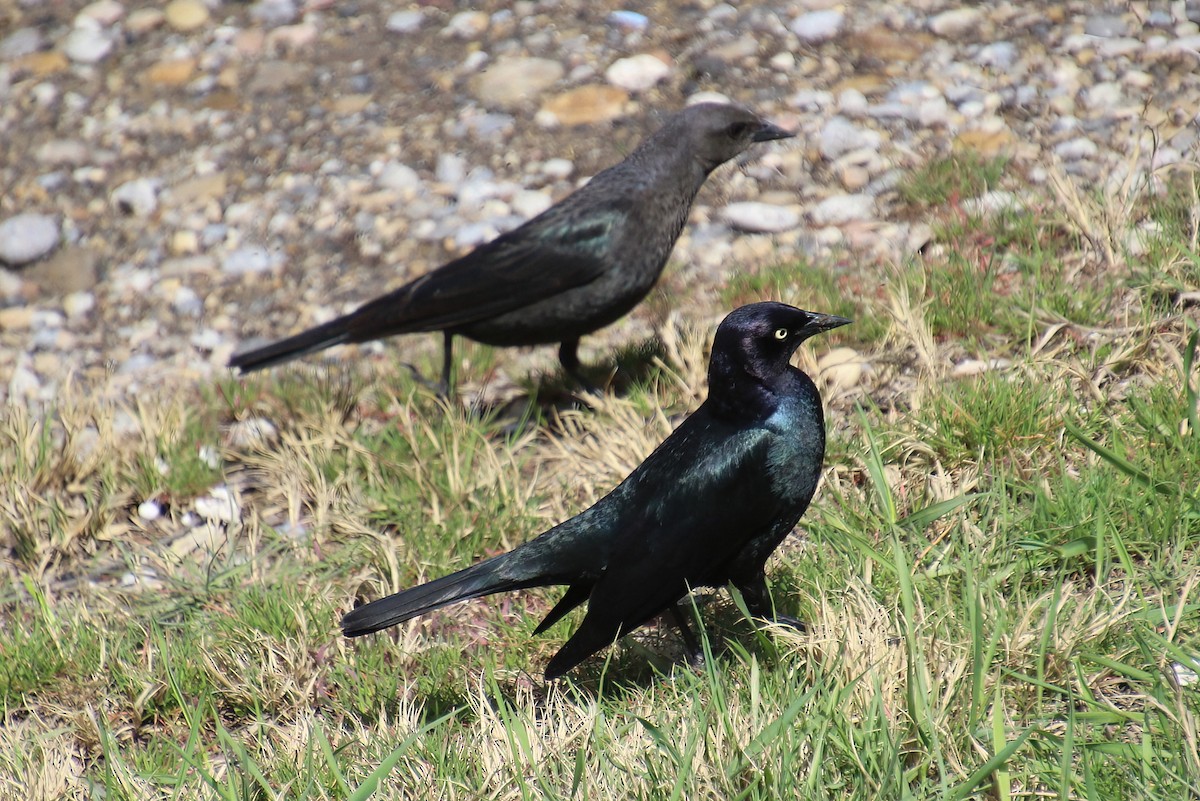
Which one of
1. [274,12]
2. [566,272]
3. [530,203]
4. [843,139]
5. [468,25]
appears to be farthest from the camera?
[274,12]

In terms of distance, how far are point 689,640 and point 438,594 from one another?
712 mm

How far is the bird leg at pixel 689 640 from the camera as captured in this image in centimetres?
353

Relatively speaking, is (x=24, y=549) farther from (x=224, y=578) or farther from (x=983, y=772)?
(x=983, y=772)

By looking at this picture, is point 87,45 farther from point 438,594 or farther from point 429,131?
point 438,594

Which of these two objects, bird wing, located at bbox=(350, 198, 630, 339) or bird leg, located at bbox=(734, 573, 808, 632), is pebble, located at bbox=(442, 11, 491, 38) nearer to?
bird wing, located at bbox=(350, 198, 630, 339)

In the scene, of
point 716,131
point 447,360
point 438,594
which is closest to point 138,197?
point 447,360

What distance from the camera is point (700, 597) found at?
3.86 meters

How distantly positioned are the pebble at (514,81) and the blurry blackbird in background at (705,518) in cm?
392

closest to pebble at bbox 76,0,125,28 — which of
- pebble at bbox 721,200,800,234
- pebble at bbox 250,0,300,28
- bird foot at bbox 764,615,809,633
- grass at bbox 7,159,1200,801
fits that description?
pebble at bbox 250,0,300,28

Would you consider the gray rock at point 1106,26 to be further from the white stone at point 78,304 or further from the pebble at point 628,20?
the white stone at point 78,304

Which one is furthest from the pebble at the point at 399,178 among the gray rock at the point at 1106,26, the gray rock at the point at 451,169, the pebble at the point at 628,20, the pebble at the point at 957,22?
the gray rock at the point at 1106,26

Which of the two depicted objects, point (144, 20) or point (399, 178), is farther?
point (144, 20)

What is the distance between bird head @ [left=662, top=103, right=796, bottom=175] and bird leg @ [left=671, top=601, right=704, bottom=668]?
247 cm

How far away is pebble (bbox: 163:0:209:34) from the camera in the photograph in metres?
7.74
